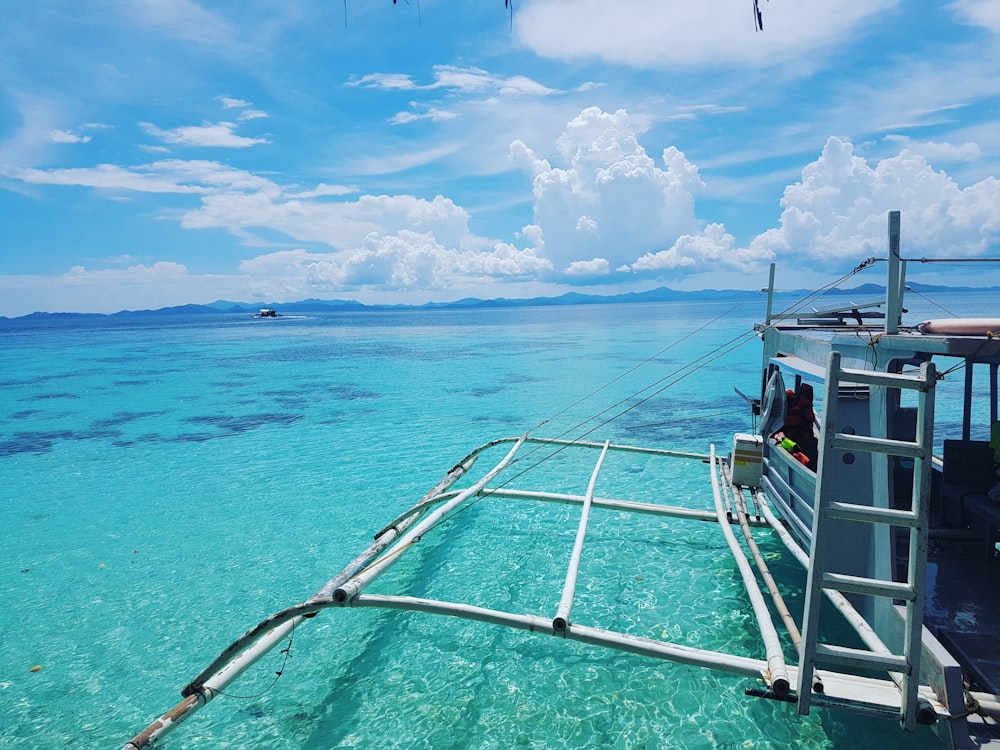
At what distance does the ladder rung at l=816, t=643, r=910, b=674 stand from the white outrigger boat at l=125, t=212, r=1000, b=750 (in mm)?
11

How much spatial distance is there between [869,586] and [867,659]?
468 mm

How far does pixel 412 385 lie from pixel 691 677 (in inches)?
1074

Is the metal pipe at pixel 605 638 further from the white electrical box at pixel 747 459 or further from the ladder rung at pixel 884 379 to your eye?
the white electrical box at pixel 747 459

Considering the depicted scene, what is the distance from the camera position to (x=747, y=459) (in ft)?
29.0

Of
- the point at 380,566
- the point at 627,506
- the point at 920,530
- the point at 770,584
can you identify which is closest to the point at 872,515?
the point at 920,530

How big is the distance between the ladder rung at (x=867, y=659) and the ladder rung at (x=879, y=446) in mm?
1237

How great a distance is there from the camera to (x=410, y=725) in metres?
5.93

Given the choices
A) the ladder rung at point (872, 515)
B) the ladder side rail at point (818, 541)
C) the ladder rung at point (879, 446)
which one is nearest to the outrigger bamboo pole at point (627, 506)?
the ladder side rail at point (818, 541)

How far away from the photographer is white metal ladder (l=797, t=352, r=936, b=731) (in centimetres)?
345

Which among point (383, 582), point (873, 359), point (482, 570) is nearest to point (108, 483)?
point (383, 582)

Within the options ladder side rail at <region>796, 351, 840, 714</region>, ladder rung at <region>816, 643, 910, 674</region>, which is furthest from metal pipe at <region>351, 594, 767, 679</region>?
ladder rung at <region>816, 643, 910, 674</region>

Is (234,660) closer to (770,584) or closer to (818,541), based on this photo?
(818,541)

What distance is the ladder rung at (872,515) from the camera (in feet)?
11.4

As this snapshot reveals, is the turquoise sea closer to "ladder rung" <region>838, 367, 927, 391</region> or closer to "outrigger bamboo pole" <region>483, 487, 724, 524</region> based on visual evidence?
"outrigger bamboo pole" <region>483, 487, 724, 524</region>
